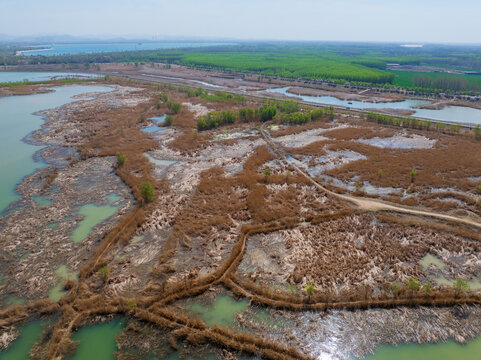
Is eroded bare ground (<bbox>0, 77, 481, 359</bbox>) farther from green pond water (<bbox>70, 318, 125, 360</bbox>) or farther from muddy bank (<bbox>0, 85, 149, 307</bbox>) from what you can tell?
green pond water (<bbox>70, 318, 125, 360</bbox>)

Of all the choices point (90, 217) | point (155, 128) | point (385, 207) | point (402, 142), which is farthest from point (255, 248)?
point (155, 128)

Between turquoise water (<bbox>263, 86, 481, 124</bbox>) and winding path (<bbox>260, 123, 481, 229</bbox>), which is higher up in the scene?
turquoise water (<bbox>263, 86, 481, 124</bbox>)

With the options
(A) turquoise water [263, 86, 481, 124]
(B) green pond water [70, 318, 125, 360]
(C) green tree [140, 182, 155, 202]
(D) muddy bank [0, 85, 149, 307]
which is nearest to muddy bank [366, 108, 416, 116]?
(A) turquoise water [263, 86, 481, 124]

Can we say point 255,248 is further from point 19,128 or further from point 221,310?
point 19,128

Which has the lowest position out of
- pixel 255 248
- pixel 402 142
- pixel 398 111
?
pixel 255 248

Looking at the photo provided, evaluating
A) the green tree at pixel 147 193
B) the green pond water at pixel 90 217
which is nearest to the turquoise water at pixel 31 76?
the green pond water at pixel 90 217

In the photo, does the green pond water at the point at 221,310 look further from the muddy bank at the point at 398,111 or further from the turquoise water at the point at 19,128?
the muddy bank at the point at 398,111

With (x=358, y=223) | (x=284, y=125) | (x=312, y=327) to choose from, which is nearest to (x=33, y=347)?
(x=312, y=327)
